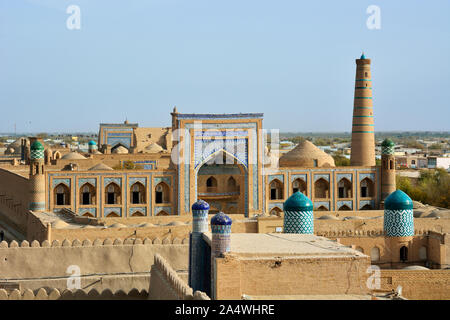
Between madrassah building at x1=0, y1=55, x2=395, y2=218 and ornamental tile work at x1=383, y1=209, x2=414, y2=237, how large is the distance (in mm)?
10059

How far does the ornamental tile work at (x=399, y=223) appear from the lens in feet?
78.7

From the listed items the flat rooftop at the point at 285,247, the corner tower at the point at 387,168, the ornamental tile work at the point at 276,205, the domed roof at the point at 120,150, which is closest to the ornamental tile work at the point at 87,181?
the ornamental tile work at the point at 276,205

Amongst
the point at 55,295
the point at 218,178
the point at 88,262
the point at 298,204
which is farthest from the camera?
the point at 218,178

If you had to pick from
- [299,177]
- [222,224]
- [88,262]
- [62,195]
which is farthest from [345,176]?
[222,224]

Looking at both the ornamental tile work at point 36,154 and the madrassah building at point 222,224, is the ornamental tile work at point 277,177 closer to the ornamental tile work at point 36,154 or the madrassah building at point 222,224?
the madrassah building at point 222,224

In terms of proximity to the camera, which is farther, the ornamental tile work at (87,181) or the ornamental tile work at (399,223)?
the ornamental tile work at (87,181)

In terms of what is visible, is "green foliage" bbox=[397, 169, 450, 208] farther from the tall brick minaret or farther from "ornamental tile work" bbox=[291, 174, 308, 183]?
"ornamental tile work" bbox=[291, 174, 308, 183]

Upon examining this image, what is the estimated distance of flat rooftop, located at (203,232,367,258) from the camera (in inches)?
559

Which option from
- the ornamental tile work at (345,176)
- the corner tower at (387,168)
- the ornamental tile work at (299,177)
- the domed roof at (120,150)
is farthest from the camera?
the domed roof at (120,150)

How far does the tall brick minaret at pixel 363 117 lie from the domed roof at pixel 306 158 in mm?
1706

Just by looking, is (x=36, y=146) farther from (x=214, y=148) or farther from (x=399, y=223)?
(x=399, y=223)

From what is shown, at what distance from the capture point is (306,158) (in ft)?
128

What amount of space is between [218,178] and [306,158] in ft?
18.6

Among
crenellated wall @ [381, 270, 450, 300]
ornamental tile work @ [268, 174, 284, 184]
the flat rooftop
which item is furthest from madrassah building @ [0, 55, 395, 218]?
the flat rooftop
